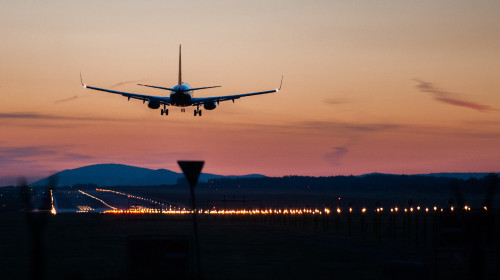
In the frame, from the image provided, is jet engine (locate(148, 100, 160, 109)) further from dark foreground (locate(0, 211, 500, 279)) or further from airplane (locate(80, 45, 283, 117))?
dark foreground (locate(0, 211, 500, 279))

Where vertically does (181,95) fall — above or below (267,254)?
above

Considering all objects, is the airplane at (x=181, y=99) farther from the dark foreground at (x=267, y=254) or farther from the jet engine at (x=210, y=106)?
the dark foreground at (x=267, y=254)

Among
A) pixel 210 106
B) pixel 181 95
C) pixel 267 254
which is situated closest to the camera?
pixel 267 254

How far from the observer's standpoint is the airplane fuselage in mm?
94812

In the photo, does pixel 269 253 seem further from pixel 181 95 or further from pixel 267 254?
pixel 181 95

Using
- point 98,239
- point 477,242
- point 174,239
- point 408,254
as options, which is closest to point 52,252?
point 98,239

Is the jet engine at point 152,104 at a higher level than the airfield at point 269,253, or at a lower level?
higher

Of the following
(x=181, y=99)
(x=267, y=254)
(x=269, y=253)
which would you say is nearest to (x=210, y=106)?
(x=181, y=99)

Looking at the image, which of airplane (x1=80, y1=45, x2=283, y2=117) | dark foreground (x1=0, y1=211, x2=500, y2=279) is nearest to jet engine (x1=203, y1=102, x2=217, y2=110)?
airplane (x1=80, y1=45, x2=283, y2=117)

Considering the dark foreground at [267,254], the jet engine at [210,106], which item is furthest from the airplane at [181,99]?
the dark foreground at [267,254]

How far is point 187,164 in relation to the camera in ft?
90.7

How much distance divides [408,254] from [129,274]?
18672mm

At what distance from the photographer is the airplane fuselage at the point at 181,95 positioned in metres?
94.8

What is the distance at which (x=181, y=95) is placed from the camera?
94.9 m
